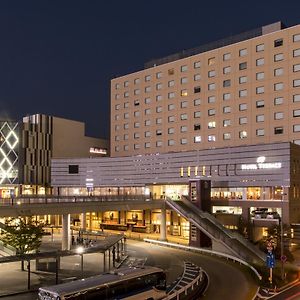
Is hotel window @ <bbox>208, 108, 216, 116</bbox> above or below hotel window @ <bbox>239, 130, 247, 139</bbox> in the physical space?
above

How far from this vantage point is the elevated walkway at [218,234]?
173ft

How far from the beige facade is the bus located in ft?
173

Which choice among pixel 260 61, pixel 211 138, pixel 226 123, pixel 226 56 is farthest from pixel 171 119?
pixel 260 61

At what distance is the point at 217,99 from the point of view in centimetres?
8794

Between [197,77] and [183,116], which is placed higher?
[197,77]

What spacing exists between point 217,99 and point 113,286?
6441 centimetres

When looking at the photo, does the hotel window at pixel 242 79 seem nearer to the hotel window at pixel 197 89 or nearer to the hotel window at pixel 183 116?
the hotel window at pixel 197 89

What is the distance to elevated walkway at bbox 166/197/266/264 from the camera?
2076 inches

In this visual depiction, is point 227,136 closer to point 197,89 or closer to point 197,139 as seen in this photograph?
point 197,139

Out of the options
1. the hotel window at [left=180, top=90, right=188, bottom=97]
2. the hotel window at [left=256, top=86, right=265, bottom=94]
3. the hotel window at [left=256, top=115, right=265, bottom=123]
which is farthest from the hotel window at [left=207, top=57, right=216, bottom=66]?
the hotel window at [left=256, top=115, right=265, bottom=123]

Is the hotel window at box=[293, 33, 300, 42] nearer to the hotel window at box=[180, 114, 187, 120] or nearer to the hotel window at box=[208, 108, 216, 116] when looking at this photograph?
the hotel window at box=[208, 108, 216, 116]

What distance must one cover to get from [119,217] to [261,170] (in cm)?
3385

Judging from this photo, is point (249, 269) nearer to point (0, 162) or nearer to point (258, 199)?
point (258, 199)

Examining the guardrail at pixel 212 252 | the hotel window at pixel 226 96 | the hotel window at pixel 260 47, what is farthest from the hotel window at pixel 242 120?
the guardrail at pixel 212 252
